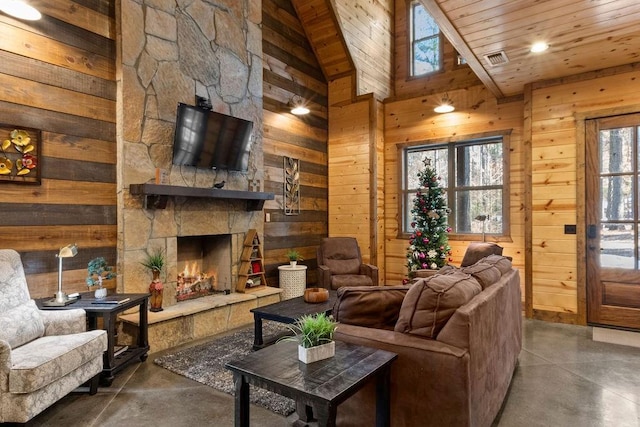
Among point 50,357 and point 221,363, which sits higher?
point 50,357

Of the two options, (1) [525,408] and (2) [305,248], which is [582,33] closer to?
(1) [525,408]

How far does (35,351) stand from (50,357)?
15 centimetres

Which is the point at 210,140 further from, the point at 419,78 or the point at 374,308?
the point at 419,78

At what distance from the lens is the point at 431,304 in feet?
6.18

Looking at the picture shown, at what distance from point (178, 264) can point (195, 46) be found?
251 cm

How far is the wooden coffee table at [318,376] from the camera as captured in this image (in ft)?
4.75

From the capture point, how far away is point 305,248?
5.98m

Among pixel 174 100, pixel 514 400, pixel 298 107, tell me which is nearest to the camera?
pixel 514 400

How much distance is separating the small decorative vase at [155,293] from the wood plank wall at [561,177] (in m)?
4.37

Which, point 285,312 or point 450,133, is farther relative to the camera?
point 450,133

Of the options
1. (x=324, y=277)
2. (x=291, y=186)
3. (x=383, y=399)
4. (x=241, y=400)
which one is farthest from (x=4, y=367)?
(x=291, y=186)

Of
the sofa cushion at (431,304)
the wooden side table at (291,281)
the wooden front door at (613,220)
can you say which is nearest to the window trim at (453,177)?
the wooden front door at (613,220)

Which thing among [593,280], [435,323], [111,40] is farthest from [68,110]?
[593,280]

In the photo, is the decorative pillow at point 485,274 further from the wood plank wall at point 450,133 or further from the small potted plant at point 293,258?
the small potted plant at point 293,258
